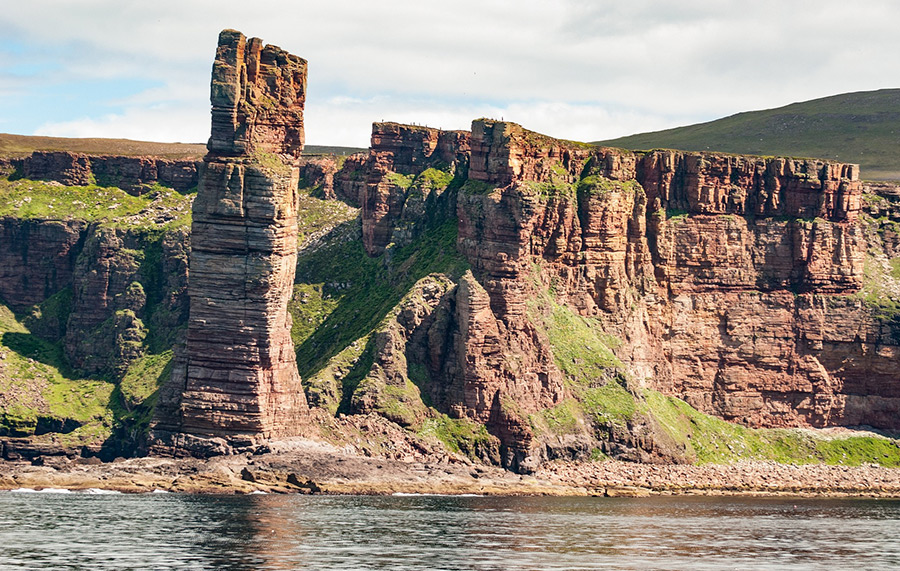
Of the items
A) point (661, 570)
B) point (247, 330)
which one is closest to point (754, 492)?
point (247, 330)

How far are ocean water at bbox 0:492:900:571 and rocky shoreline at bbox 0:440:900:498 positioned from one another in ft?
11.5

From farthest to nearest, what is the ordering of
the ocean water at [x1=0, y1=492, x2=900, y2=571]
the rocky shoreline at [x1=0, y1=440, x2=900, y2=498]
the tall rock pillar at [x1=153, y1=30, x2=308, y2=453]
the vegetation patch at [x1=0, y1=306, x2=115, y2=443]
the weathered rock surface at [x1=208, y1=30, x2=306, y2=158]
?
1. the vegetation patch at [x1=0, y1=306, x2=115, y2=443]
2. the weathered rock surface at [x1=208, y1=30, x2=306, y2=158]
3. the tall rock pillar at [x1=153, y1=30, x2=308, y2=453]
4. the rocky shoreline at [x1=0, y1=440, x2=900, y2=498]
5. the ocean water at [x1=0, y1=492, x2=900, y2=571]

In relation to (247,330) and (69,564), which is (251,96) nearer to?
(247,330)

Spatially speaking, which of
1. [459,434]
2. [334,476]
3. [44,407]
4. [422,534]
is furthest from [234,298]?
[422,534]

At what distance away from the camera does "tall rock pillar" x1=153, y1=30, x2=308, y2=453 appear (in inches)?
6826

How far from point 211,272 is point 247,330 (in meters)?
6.47

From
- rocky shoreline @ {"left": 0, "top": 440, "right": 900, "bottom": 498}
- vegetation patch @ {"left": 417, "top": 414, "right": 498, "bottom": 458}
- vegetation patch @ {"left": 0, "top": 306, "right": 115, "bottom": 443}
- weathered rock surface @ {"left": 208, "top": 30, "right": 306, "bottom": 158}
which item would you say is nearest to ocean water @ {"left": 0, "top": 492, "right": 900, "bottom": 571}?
rocky shoreline @ {"left": 0, "top": 440, "right": 900, "bottom": 498}

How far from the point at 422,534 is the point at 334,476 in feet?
112

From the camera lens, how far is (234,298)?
572 ft

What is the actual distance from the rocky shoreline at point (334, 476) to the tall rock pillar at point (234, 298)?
2857 millimetres

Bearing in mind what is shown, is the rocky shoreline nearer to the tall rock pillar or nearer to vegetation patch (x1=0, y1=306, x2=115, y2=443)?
the tall rock pillar

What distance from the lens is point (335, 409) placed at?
603 feet

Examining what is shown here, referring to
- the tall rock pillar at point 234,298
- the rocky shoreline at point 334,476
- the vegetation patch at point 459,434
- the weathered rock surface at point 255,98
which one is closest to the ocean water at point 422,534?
the rocky shoreline at point 334,476

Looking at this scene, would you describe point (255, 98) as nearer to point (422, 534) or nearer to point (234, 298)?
point (234, 298)
